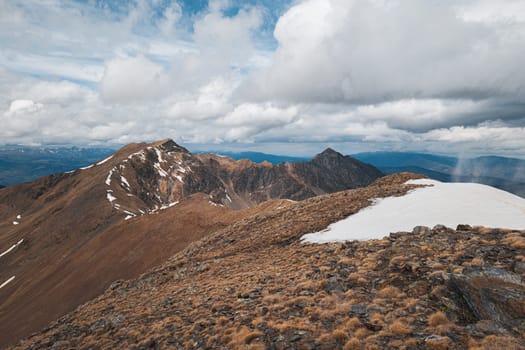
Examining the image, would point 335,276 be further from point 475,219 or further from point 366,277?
point 475,219

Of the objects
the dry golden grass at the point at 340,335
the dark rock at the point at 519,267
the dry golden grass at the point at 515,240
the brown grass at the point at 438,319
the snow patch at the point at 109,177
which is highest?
the dry golden grass at the point at 515,240

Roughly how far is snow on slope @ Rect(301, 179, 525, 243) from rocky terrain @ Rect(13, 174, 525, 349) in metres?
2.23

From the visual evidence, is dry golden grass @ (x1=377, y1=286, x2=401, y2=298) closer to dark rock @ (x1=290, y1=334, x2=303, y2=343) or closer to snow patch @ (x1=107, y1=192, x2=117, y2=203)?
dark rock @ (x1=290, y1=334, x2=303, y2=343)

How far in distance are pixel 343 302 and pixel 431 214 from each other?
1246cm

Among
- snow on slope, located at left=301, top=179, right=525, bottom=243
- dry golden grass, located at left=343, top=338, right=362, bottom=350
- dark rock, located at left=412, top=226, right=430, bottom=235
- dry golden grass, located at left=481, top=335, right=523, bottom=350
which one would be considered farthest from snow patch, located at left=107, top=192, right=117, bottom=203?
dry golden grass, located at left=481, top=335, right=523, bottom=350

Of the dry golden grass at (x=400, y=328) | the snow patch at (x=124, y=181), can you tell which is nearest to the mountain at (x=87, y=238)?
the snow patch at (x=124, y=181)

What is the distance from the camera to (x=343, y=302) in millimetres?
11305

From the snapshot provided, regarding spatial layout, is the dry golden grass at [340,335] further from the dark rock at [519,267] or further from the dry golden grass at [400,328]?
the dark rock at [519,267]

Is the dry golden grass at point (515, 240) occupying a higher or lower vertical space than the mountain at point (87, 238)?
higher

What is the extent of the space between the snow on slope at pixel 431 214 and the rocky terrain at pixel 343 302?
7.33 feet

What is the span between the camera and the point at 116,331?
1544 cm

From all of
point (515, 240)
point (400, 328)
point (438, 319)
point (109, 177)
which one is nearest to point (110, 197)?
point (109, 177)

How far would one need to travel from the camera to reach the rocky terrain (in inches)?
343

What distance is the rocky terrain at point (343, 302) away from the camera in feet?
28.6
